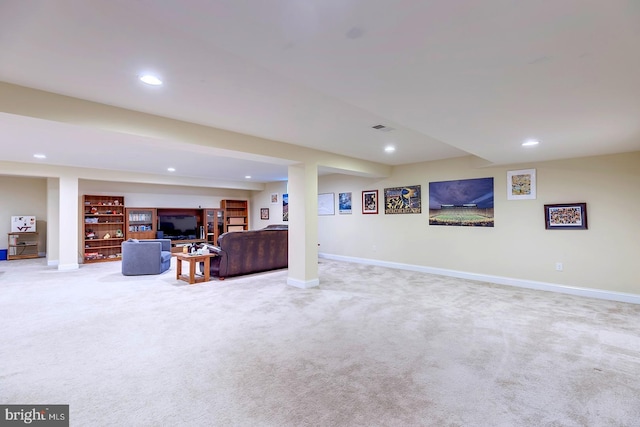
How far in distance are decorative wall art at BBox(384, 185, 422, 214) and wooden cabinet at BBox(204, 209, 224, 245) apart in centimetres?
616

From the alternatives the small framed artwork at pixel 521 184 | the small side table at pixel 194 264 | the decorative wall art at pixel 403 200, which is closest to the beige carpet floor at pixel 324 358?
the small side table at pixel 194 264

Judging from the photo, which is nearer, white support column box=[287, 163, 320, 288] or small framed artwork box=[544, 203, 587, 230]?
small framed artwork box=[544, 203, 587, 230]

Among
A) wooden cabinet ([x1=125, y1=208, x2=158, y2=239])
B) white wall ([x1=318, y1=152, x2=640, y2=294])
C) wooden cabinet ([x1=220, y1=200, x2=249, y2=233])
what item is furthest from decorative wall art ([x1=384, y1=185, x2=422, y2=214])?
wooden cabinet ([x1=125, y1=208, x2=158, y2=239])

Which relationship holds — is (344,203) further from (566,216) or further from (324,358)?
(324,358)

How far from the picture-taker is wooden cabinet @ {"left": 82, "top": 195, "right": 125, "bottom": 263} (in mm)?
8219

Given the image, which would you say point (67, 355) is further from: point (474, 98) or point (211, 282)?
point (474, 98)

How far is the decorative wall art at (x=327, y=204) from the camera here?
324 inches

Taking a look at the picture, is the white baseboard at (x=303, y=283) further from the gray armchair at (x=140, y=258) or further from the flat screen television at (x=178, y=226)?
the flat screen television at (x=178, y=226)

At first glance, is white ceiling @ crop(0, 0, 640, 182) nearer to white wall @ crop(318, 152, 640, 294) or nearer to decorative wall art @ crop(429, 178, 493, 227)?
white wall @ crop(318, 152, 640, 294)

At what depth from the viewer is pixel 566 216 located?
4.71m

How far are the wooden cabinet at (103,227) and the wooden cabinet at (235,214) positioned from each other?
3106 millimetres

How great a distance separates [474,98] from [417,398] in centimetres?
225

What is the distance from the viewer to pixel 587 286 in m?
4.57

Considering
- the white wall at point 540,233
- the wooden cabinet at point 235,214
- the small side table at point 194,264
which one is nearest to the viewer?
the white wall at point 540,233
